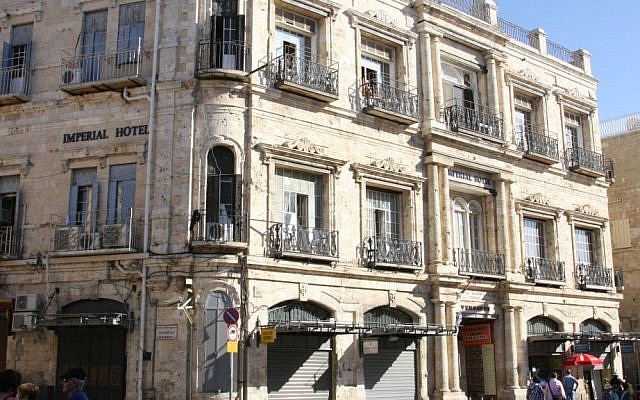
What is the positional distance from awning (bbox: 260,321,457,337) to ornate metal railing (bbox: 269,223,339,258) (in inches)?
77.6

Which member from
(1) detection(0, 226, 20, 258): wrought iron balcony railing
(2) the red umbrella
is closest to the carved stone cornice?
(1) detection(0, 226, 20, 258): wrought iron balcony railing

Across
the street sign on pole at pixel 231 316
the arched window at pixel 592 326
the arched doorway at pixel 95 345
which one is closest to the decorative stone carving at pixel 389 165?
the street sign on pole at pixel 231 316

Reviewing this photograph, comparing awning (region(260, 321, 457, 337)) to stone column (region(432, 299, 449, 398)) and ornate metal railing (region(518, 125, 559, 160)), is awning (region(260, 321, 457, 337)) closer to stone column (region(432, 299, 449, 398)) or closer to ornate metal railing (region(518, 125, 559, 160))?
stone column (region(432, 299, 449, 398))

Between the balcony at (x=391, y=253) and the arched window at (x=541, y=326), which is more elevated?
the balcony at (x=391, y=253)

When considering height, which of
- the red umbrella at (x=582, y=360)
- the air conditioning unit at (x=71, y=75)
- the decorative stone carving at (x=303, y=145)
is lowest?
the red umbrella at (x=582, y=360)

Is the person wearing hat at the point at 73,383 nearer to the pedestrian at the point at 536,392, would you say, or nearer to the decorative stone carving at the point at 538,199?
the pedestrian at the point at 536,392

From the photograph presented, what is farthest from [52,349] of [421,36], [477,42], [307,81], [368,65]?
[477,42]

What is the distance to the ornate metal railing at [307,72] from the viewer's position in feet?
68.4

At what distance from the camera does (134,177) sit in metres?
20.1

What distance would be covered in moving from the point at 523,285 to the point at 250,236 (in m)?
11.3

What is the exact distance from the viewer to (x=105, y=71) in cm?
2086

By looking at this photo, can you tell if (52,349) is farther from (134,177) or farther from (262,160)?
(262,160)

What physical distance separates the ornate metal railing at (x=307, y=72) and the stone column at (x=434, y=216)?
15.3 feet

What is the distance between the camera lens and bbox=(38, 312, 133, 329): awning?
18500mm
